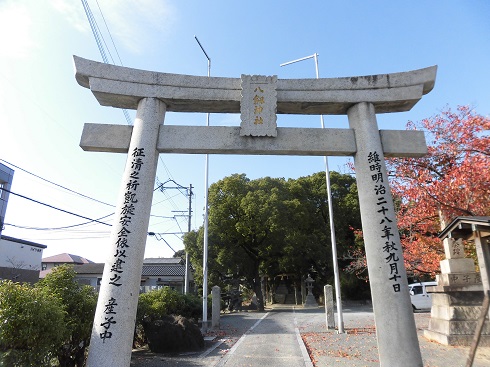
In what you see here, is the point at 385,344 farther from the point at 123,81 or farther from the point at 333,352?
the point at 123,81

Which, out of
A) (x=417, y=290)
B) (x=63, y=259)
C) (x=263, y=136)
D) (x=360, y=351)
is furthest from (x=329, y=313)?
(x=63, y=259)

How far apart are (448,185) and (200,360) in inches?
334

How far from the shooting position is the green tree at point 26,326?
4.77 m

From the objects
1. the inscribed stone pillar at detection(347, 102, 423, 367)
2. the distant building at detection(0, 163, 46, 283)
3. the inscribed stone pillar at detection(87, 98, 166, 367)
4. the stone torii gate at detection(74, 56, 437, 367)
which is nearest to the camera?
the inscribed stone pillar at detection(87, 98, 166, 367)

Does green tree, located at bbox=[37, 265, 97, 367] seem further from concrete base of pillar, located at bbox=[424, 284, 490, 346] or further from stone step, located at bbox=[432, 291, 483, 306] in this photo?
stone step, located at bbox=[432, 291, 483, 306]

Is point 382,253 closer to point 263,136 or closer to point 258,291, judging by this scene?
point 263,136

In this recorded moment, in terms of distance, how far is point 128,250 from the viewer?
5590 mm

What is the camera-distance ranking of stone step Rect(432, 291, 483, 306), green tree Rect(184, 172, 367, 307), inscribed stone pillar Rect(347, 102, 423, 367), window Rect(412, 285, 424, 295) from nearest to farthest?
inscribed stone pillar Rect(347, 102, 423, 367)
stone step Rect(432, 291, 483, 306)
window Rect(412, 285, 424, 295)
green tree Rect(184, 172, 367, 307)

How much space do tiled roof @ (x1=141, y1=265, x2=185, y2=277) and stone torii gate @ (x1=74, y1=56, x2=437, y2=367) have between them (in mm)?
27604

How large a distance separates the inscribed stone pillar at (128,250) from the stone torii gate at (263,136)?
2 cm

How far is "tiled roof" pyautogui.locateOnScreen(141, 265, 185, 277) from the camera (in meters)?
32.2

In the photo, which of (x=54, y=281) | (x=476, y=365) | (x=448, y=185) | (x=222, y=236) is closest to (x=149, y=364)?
(x=54, y=281)

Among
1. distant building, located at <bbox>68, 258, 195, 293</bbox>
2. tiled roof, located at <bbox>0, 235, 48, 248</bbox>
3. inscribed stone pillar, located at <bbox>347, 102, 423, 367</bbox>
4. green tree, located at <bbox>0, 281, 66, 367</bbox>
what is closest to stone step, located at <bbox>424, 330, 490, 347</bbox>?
inscribed stone pillar, located at <bbox>347, 102, 423, 367</bbox>

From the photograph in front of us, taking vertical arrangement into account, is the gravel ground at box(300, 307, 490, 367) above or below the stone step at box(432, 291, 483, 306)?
below
